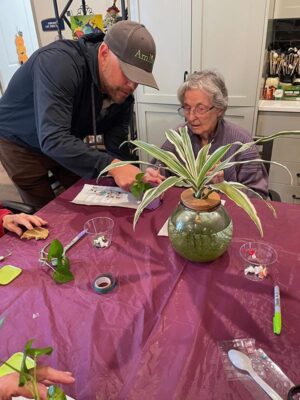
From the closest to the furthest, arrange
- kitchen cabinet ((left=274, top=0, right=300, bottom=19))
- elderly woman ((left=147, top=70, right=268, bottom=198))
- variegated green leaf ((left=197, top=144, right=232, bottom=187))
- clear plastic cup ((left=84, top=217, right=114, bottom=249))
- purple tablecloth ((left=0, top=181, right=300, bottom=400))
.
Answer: purple tablecloth ((left=0, top=181, right=300, bottom=400)) < variegated green leaf ((left=197, top=144, right=232, bottom=187)) < clear plastic cup ((left=84, top=217, right=114, bottom=249)) < elderly woman ((left=147, top=70, right=268, bottom=198)) < kitchen cabinet ((left=274, top=0, right=300, bottom=19))

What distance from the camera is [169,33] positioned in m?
2.51

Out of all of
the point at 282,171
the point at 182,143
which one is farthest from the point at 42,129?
the point at 282,171

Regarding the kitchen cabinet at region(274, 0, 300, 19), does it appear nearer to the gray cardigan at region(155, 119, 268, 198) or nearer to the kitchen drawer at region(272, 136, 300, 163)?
the kitchen drawer at region(272, 136, 300, 163)

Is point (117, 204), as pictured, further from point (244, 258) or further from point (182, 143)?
point (244, 258)

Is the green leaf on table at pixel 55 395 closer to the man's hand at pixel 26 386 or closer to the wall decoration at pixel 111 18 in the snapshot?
the man's hand at pixel 26 386

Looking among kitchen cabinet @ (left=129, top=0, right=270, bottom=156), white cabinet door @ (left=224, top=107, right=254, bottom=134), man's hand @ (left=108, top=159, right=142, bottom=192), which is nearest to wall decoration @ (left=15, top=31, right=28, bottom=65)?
kitchen cabinet @ (left=129, top=0, right=270, bottom=156)

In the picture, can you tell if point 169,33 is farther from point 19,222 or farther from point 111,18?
point 19,222

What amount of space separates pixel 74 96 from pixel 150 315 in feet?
3.36

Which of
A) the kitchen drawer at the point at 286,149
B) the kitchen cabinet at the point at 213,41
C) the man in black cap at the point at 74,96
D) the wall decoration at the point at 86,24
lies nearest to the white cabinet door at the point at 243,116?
the kitchen cabinet at the point at 213,41

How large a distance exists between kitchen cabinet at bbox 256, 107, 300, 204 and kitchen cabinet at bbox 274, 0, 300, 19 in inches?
29.0

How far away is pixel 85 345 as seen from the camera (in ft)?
2.48

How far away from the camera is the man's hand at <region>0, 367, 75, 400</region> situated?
0.58 meters

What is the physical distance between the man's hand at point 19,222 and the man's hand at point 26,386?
2.12 ft

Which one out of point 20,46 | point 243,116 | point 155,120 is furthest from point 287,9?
point 20,46
